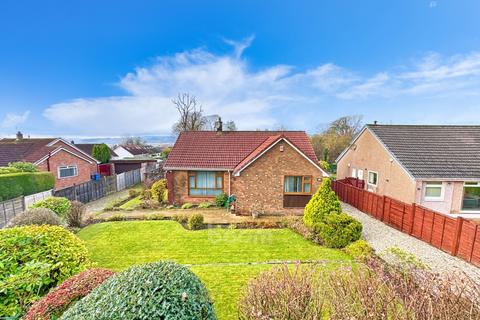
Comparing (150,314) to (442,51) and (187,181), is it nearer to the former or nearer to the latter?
(187,181)

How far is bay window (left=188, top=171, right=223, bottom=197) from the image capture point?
A: 17.0 meters

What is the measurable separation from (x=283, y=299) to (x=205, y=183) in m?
13.5

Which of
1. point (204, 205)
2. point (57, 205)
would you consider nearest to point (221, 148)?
point (204, 205)

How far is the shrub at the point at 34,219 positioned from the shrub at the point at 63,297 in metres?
7.73

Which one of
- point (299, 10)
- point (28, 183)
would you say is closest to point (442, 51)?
point (299, 10)

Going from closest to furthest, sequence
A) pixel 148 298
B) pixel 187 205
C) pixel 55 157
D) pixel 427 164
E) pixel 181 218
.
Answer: pixel 148 298 → pixel 181 218 → pixel 427 164 → pixel 187 205 → pixel 55 157

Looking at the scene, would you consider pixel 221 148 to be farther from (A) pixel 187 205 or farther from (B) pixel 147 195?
(B) pixel 147 195

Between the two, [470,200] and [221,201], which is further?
[221,201]

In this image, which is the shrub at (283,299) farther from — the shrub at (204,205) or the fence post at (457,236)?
the shrub at (204,205)

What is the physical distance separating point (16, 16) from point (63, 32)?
3.16 meters

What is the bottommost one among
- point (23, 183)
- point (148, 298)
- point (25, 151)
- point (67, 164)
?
point (23, 183)

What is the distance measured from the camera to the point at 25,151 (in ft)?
77.5

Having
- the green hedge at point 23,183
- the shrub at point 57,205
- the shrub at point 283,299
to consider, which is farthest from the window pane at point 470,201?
the green hedge at point 23,183

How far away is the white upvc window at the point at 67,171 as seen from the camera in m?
23.7
